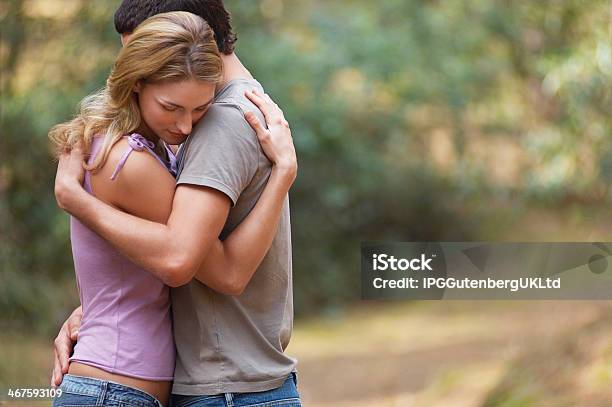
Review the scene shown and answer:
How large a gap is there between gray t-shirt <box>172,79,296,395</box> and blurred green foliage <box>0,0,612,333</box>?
470cm

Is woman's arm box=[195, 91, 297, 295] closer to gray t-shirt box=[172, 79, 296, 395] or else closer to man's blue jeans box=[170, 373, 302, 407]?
gray t-shirt box=[172, 79, 296, 395]

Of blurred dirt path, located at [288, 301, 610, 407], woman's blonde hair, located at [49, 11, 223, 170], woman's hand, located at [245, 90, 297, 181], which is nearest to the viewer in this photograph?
woman's blonde hair, located at [49, 11, 223, 170]

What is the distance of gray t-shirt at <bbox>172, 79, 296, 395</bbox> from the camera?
1863 millimetres

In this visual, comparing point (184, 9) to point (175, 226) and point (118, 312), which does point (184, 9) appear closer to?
point (175, 226)

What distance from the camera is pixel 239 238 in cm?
190

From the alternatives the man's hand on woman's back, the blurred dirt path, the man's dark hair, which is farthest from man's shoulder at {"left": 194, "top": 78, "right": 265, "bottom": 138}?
the blurred dirt path

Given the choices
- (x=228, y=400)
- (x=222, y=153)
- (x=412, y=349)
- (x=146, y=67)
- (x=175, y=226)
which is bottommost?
(x=228, y=400)

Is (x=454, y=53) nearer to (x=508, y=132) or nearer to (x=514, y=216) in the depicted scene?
(x=508, y=132)

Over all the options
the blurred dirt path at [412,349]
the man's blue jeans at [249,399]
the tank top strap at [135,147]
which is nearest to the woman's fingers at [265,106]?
the tank top strap at [135,147]

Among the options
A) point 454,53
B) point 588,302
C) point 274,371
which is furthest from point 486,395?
point 454,53

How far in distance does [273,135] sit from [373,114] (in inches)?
299

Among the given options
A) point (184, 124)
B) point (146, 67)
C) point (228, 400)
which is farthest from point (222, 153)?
point (228, 400)

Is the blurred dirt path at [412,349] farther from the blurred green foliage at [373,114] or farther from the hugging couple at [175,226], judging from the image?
the hugging couple at [175,226]

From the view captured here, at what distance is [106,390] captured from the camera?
186cm
